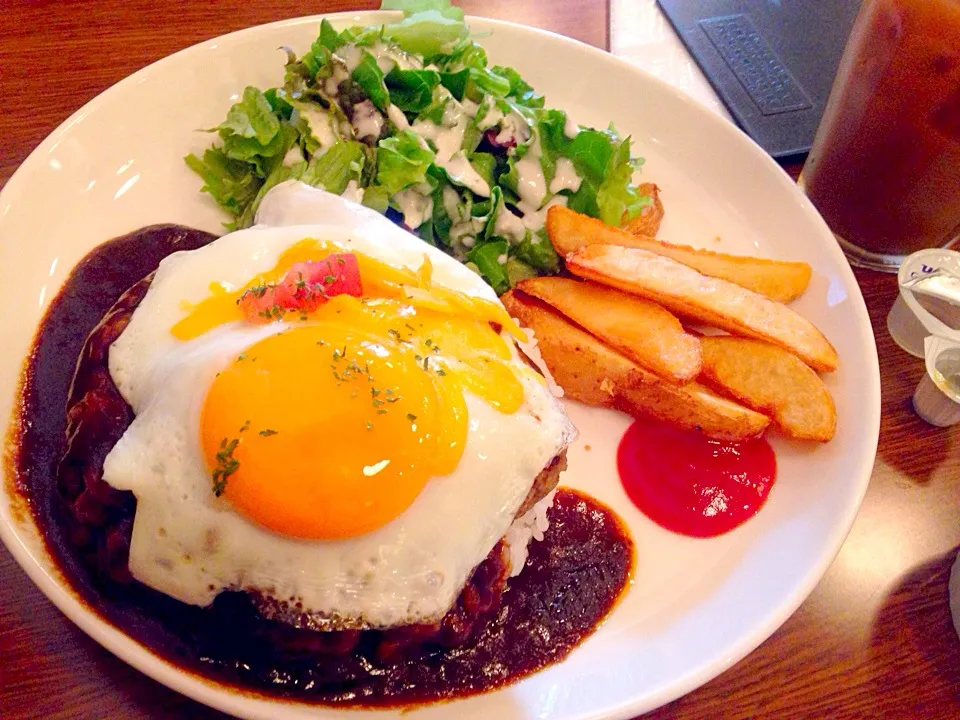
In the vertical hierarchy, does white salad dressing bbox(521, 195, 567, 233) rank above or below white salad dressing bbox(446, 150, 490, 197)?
below

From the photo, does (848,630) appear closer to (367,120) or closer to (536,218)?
(536,218)

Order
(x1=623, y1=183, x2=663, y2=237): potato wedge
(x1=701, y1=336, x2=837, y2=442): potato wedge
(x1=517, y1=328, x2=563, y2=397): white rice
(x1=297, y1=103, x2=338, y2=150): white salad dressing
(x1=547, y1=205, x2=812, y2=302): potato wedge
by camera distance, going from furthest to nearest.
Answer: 1. (x1=623, y1=183, x2=663, y2=237): potato wedge
2. (x1=297, y1=103, x2=338, y2=150): white salad dressing
3. (x1=547, y1=205, x2=812, y2=302): potato wedge
4. (x1=517, y1=328, x2=563, y2=397): white rice
5. (x1=701, y1=336, x2=837, y2=442): potato wedge

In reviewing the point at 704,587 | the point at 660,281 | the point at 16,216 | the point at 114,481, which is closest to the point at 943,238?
the point at 660,281

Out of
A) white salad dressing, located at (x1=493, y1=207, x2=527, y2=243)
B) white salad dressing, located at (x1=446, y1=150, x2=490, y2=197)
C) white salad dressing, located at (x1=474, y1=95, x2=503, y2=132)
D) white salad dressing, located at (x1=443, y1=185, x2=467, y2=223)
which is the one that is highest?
white salad dressing, located at (x1=474, y1=95, x2=503, y2=132)

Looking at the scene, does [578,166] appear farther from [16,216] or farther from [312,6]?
[16,216]

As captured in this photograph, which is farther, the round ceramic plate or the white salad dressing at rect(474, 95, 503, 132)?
the white salad dressing at rect(474, 95, 503, 132)

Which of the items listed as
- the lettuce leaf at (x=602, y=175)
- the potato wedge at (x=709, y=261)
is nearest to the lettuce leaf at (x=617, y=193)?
the lettuce leaf at (x=602, y=175)

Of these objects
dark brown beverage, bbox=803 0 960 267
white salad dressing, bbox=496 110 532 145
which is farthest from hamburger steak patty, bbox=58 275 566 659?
dark brown beverage, bbox=803 0 960 267

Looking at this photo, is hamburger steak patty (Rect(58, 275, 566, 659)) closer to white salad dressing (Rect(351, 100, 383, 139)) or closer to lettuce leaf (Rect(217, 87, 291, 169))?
lettuce leaf (Rect(217, 87, 291, 169))
